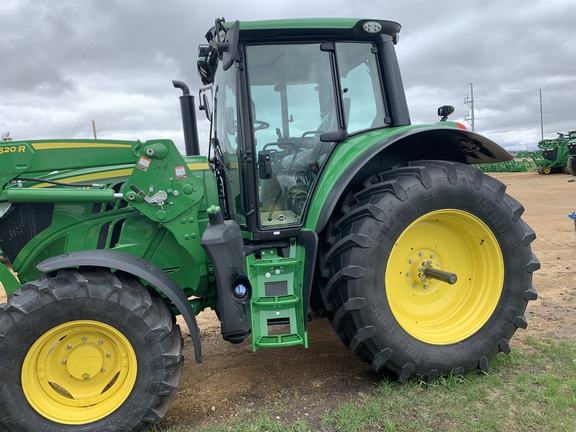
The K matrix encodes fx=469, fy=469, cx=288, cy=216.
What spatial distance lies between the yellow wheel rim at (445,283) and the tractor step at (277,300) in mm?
634

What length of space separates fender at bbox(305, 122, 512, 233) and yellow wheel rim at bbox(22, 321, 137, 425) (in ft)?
4.57

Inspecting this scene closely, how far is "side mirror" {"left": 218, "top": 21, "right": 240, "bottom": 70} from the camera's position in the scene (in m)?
2.84

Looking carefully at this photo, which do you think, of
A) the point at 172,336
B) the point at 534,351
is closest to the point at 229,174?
the point at 172,336

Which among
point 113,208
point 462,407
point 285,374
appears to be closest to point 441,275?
point 462,407

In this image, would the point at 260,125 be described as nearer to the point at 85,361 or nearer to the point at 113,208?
the point at 113,208

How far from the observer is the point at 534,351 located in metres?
3.54

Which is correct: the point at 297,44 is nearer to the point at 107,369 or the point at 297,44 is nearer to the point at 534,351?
the point at 107,369

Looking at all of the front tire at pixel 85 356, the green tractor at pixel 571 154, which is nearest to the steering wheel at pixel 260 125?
the front tire at pixel 85 356

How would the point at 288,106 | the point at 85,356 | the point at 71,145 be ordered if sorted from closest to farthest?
the point at 85,356 < the point at 71,145 < the point at 288,106

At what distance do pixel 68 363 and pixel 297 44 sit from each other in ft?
7.94

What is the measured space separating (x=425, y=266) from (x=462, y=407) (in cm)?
93

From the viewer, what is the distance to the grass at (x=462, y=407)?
2629 millimetres

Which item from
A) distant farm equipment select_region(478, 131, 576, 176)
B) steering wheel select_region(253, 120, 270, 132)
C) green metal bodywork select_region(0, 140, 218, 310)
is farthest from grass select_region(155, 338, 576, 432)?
distant farm equipment select_region(478, 131, 576, 176)

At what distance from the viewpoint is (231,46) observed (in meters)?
2.87
